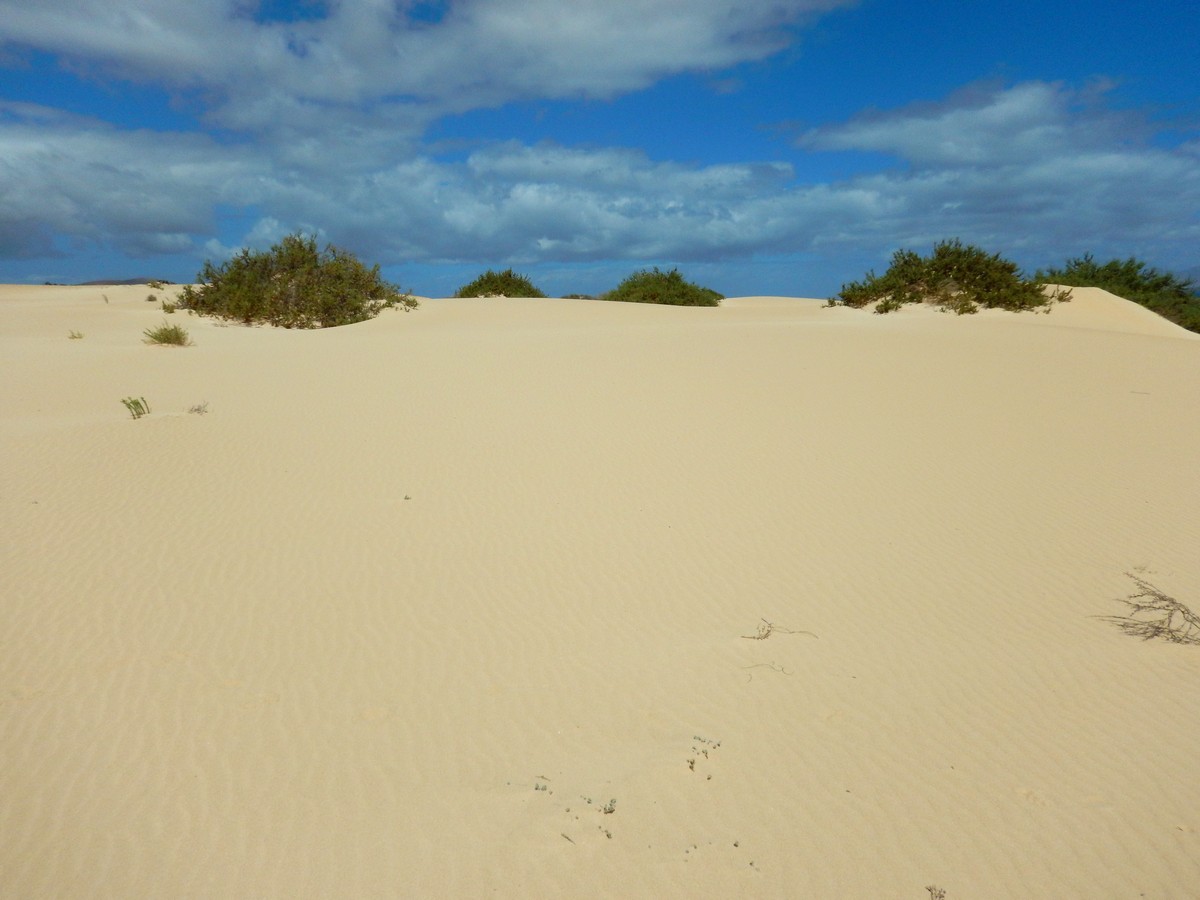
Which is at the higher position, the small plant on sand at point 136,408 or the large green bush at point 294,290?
the large green bush at point 294,290

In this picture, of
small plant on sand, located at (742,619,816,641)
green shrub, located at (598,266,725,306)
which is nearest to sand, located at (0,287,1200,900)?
small plant on sand, located at (742,619,816,641)

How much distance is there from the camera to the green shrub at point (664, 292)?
103 feet

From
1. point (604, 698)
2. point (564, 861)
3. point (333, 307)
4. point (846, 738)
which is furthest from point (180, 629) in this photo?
point (333, 307)

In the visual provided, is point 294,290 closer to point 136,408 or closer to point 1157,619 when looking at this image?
point 136,408

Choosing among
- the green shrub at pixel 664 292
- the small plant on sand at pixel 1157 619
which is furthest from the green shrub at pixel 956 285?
the small plant on sand at pixel 1157 619

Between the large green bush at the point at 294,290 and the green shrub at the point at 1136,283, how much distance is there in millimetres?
27522

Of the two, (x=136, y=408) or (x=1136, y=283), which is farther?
(x=1136, y=283)

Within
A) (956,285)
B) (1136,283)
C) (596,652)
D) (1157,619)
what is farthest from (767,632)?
(1136,283)

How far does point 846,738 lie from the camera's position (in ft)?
11.0

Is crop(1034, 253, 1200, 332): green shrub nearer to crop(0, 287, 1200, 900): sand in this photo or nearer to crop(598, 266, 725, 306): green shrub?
crop(598, 266, 725, 306): green shrub

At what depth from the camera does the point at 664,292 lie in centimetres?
3175

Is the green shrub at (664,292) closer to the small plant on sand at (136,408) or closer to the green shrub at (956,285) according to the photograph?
the green shrub at (956,285)

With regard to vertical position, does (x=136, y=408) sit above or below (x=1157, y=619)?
above

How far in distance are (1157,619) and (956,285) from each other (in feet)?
62.9
